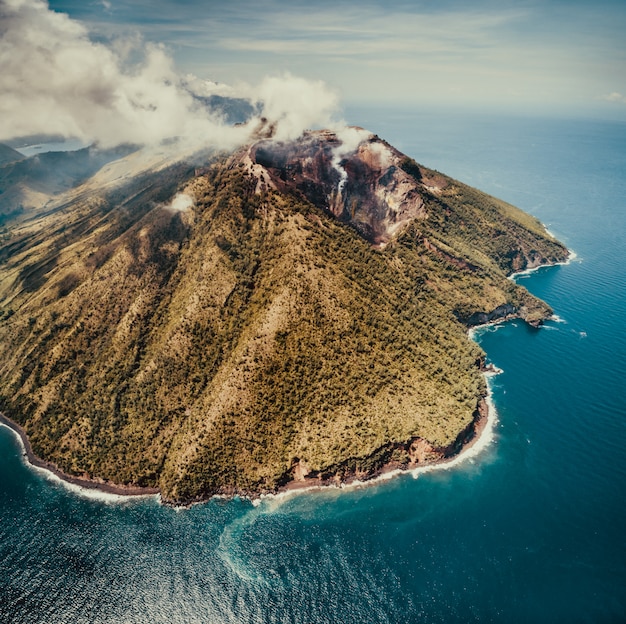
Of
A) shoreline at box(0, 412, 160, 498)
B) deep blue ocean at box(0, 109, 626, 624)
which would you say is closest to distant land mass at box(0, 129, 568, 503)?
shoreline at box(0, 412, 160, 498)

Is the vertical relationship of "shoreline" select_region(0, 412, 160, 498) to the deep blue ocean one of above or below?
below

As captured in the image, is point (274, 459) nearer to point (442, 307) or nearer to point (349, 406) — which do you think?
point (349, 406)

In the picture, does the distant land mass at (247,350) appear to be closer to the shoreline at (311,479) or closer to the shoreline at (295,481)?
the shoreline at (311,479)

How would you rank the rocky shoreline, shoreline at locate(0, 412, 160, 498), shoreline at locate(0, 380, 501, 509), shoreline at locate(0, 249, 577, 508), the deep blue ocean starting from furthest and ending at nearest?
shoreline at locate(0, 412, 160, 498)
the rocky shoreline
shoreline at locate(0, 249, 577, 508)
shoreline at locate(0, 380, 501, 509)
the deep blue ocean

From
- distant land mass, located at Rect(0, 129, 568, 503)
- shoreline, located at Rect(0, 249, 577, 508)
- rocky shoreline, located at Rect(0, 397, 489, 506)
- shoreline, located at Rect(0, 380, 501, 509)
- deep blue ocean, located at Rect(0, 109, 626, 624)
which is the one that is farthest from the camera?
distant land mass, located at Rect(0, 129, 568, 503)

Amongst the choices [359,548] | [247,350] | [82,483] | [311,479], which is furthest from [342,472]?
[82,483]

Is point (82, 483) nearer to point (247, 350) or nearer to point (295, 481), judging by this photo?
point (247, 350)

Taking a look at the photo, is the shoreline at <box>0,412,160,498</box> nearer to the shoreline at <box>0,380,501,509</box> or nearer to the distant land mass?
the shoreline at <box>0,380,501,509</box>

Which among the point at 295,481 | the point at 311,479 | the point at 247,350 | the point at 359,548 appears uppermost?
the point at 247,350
